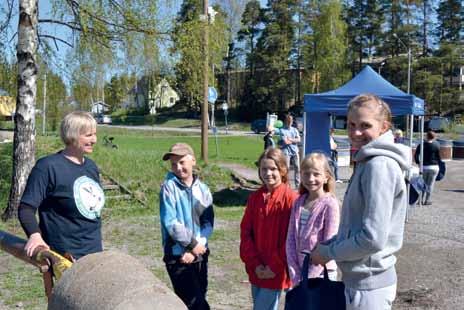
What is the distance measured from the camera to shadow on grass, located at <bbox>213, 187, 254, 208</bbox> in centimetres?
1327

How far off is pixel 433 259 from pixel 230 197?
634 cm

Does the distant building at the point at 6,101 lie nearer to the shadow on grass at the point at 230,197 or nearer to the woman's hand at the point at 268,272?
the shadow on grass at the point at 230,197

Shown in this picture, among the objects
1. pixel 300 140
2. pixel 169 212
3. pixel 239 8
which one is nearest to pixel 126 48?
pixel 300 140

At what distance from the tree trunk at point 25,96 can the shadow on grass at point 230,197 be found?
4.16 m

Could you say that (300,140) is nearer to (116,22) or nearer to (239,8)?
(116,22)

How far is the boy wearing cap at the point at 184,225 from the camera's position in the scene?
4.33 m

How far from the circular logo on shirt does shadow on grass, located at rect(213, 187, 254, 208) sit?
29.9ft

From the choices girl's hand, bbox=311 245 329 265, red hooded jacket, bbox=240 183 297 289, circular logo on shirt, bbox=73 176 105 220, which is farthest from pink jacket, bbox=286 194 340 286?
circular logo on shirt, bbox=73 176 105 220

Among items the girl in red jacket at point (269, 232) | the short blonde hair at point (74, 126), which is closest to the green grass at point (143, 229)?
the girl in red jacket at point (269, 232)

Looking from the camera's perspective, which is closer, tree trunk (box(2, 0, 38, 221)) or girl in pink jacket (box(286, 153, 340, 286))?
girl in pink jacket (box(286, 153, 340, 286))

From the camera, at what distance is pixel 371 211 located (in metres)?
2.81

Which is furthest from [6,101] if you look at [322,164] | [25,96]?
[322,164]

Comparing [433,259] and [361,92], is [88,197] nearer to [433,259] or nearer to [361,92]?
[433,259]

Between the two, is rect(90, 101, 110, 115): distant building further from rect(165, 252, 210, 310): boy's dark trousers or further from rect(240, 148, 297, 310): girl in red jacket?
rect(240, 148, 297, 310): girl in red jacket
